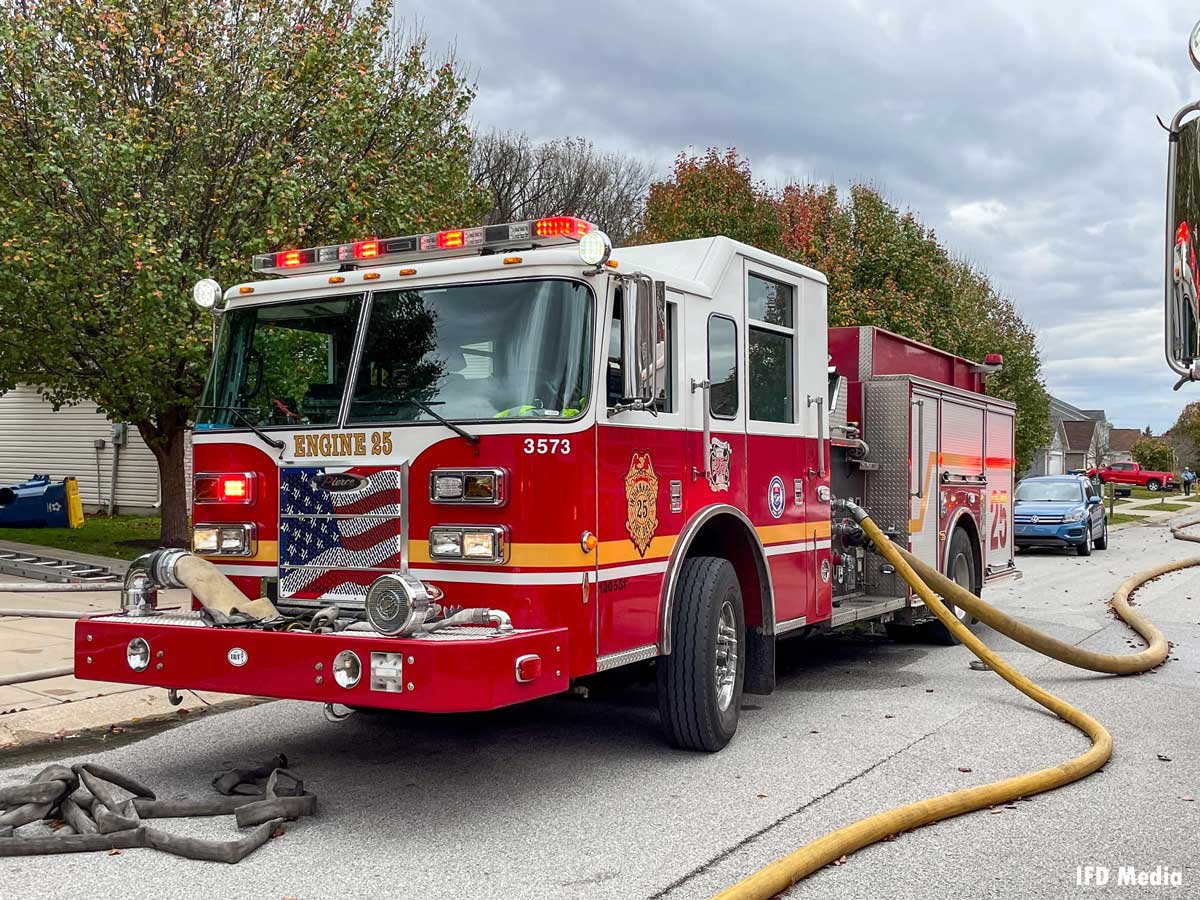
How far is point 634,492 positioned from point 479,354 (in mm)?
1017

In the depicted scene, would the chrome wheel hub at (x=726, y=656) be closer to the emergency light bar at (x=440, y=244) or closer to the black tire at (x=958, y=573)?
the emergency light bar at (x=440, y=244)

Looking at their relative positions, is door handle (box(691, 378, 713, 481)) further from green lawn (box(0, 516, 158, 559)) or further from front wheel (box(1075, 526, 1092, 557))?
front wheel (box(1075, 526, 1092, 557))

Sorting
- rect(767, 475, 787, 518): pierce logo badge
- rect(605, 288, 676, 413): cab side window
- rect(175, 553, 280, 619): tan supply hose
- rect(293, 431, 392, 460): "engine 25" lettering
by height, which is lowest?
rect(175, 553, 280, 619): tan supply hose

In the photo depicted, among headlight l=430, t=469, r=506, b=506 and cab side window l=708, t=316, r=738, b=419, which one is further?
cab side window l=708, t=316, r=738, b=419

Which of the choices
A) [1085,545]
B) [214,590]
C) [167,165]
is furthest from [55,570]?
[1085,545]

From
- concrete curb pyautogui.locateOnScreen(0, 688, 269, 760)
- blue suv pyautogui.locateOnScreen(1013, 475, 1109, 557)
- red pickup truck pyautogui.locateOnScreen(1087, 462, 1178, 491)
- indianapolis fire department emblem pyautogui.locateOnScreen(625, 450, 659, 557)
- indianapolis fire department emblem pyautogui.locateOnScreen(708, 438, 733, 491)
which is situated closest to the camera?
indianapolis fire department emblem pyautogui.locateOnScreen(625, 450, 659, 557)

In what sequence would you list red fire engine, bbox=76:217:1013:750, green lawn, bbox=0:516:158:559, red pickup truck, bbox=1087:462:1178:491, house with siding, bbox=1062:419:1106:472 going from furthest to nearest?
1. house with siding, bbox=1062:419:1106:472
2. red pickup truck, bbox=1087:462:1178:491
3. green lawn, bbox=0:516:158:559
4. red fire engine, bbox=76:217:1013:750

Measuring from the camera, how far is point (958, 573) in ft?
34.2

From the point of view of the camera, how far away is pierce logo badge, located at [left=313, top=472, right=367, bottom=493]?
18.4ft

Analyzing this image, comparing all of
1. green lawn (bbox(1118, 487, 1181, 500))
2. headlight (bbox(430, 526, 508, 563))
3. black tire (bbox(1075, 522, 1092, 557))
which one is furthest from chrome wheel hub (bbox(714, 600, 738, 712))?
green lawn (bbox(1118, 487, 1181, 500))

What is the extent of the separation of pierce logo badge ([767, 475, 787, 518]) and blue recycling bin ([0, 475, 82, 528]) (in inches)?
704

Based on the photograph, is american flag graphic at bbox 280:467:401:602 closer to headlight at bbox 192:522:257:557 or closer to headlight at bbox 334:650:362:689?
headlight at bbox 192:522:257:557

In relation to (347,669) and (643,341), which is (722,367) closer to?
(643,341)

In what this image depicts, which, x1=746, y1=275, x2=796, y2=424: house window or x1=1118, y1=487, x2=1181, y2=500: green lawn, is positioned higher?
x1=746, y1=275, x2=796, y2=424: house window
